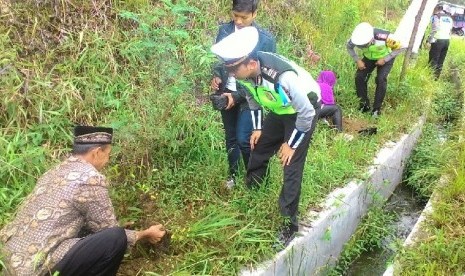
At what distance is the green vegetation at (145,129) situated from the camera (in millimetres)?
3729

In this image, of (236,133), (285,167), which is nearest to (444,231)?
(285,167)

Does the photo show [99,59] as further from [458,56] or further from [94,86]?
[458,56]

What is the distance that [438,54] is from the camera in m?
9.45

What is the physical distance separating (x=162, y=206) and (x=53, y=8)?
2.64 metres

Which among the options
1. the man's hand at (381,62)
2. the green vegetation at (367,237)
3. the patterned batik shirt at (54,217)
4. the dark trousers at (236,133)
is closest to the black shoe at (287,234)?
the dark trousers at (236,133)

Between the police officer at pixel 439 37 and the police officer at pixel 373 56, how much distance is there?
306cm

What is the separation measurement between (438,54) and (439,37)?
1.17ft

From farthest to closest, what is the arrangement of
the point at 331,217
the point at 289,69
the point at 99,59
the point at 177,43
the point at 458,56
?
the point at 458,56
the point at 177,43
the point at 99,59
the point at 331,217
the point at 289,69

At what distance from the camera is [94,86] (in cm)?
475

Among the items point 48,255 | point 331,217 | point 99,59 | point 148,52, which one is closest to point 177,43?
point 148,52

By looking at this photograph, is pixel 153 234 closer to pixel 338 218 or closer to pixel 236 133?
pixel 236 133

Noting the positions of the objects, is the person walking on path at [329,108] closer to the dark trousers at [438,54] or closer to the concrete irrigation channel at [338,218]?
the concrete irrigation channel at [338,218]

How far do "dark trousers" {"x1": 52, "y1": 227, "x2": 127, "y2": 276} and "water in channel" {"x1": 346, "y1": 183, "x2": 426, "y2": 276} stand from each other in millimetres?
2607

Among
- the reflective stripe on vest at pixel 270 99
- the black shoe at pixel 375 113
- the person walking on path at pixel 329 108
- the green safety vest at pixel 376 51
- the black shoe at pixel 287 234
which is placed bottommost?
the black shoe at pixel 287 234
